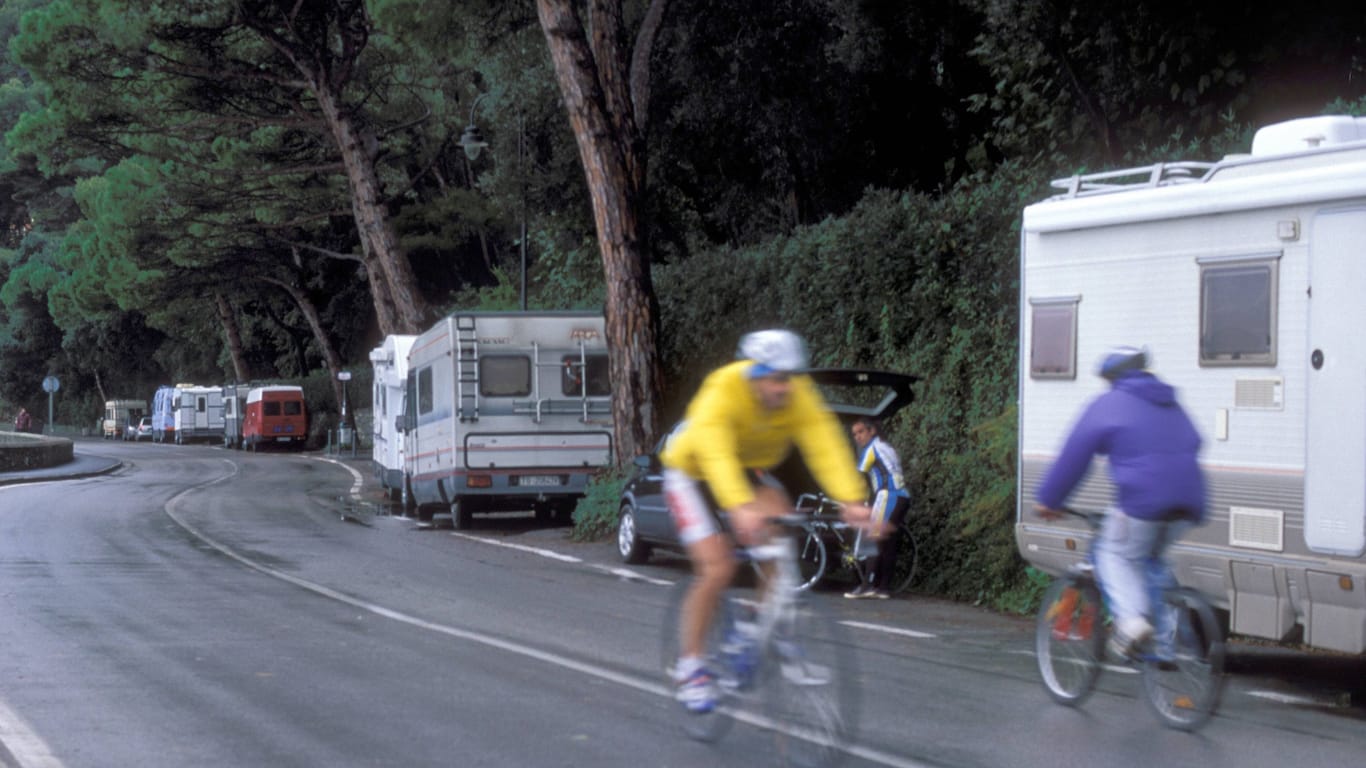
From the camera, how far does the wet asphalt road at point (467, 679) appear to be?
7.74 m

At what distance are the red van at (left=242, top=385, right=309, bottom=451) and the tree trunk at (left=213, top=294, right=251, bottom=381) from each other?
6.09 m

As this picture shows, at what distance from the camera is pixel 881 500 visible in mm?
14602

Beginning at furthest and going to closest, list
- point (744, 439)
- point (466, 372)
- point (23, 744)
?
1. point (466, 372)
2. point (23, 744)
3. point (744, 439)

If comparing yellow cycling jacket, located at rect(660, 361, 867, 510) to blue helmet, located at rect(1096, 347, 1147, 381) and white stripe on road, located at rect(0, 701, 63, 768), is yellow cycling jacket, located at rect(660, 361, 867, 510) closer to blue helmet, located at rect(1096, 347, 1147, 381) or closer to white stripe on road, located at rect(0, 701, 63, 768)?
blue helmet, located at rect(1096, 347, 1147, 381)

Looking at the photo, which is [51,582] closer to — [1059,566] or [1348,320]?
[1059,566]

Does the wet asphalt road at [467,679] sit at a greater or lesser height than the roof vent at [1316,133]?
lesser

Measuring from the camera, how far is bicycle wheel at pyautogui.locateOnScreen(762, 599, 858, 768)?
6859 millimetres

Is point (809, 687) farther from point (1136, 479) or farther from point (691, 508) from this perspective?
point (1136, 479)

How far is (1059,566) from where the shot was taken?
11.0 metres

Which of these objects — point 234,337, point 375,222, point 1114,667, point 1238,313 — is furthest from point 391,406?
point 234,337

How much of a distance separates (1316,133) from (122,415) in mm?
87460

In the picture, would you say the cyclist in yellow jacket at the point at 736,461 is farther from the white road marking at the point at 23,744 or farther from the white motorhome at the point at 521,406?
the white motorhome at the point at 521,406

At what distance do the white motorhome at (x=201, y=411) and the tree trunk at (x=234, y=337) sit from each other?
1566 millimetres

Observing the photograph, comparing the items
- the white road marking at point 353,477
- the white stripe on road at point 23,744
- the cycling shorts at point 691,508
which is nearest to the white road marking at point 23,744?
the white stripe on road at point 23,744
